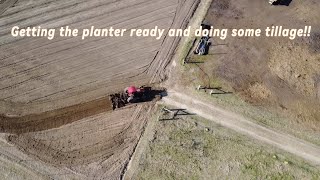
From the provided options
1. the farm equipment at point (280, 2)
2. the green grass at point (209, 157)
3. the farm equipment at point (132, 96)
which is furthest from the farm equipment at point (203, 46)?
the farm equipment at point (280, 2)

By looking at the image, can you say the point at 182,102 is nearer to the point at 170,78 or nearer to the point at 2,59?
the point at 170,78

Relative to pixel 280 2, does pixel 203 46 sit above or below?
above

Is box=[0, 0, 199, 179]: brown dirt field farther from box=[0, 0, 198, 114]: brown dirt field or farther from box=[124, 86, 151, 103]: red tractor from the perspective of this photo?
box=[124, 86, 151, 103]: red tractor

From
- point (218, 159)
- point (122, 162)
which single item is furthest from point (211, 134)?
point (122, 162)

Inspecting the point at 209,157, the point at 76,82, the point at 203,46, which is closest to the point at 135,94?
the point at 76,82

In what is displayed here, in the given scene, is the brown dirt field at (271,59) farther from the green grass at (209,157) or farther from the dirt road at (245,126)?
the green grass at (209,157)

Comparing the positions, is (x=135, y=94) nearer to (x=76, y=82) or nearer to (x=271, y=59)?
(x=76, y=82)

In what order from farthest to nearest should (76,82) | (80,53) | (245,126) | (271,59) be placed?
(271,59), (80,53), (76,82), (245,126)

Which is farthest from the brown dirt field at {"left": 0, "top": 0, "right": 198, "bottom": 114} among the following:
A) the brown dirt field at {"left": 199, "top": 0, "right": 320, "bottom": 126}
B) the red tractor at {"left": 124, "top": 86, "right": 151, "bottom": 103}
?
the brown dirt field at {"left": 199, "top": 0, "right": 320, "bottom": 126}
